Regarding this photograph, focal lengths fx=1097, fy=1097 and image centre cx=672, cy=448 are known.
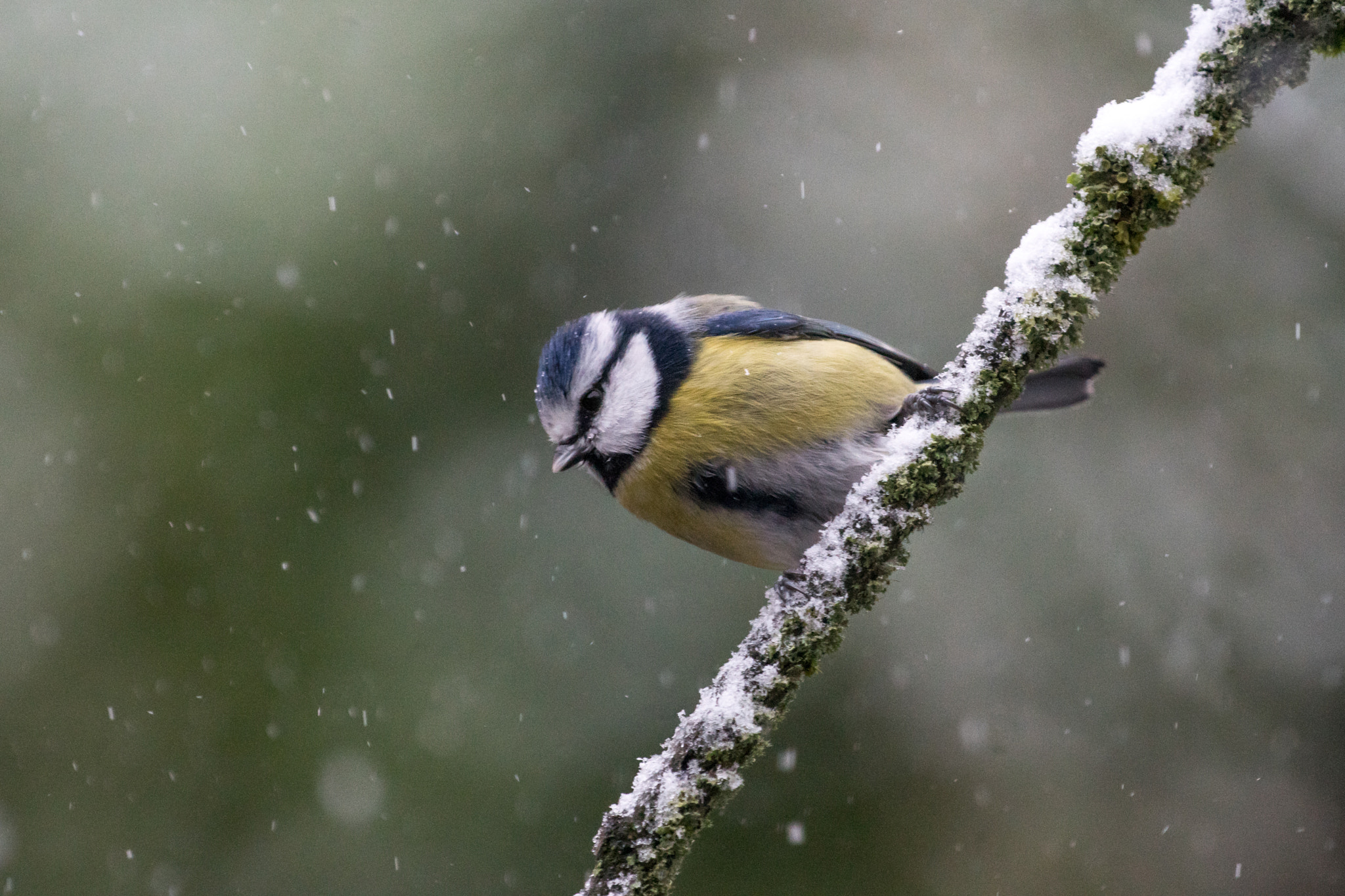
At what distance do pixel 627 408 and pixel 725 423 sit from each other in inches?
8.6

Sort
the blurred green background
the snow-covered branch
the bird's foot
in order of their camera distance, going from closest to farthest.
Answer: the snow-covered branch
the bird's foot
the blurred green background

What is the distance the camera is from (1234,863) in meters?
3.20

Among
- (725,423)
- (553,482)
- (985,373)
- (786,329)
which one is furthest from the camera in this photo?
(553,482)

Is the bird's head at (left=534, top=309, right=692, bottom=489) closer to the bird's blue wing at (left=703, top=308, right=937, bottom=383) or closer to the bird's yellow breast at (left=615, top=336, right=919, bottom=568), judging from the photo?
the bird's yellow breast at (left=615, top=336, right=919, bottom=568)

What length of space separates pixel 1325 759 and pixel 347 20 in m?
3.44

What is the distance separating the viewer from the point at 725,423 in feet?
7.05

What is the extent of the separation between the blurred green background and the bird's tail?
2.04 feet

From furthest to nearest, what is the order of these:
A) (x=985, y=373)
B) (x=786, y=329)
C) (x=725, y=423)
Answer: (x=786, y=329), (x=725, y=423), (x=985, y=373)

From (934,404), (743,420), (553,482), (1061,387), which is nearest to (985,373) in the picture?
(934,404)

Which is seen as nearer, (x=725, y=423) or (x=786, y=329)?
(x=725, y=423)

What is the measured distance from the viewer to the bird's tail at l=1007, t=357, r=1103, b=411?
2373mm

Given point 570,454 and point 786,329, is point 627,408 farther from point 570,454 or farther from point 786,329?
point 786,329

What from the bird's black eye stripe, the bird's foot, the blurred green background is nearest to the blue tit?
the bird's black eye stripe

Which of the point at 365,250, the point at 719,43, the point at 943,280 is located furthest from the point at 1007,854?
the point at 719,43
